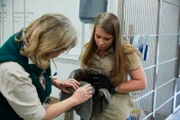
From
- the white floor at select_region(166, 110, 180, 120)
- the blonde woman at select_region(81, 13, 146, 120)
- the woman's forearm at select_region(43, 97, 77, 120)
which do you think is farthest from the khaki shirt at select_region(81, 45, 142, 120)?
the white floor at select_region(166, 110, 180, 120)

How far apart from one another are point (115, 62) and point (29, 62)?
0.61 metres

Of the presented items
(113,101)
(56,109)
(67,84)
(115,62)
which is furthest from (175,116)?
(56,109)

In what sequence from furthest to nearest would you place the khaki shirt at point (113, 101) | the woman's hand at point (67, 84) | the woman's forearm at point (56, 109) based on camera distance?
the khaki shirt at point (113, 101) → the woman's hand at point (67, 84) → the woman's forearm at point (56, 109)

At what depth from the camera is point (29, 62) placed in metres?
1.02

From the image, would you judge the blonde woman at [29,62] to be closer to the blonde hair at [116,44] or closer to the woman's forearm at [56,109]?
the woman's forearm at [56,109]

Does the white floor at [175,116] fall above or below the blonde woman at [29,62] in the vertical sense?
below

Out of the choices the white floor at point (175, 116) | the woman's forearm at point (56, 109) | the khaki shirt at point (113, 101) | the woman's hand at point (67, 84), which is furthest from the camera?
the white floor at point (175, 116)

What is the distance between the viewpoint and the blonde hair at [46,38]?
0.98m

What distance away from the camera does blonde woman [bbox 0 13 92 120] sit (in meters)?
0.96

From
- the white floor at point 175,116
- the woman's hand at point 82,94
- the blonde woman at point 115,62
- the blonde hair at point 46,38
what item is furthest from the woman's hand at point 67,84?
the white floor at point 175,116

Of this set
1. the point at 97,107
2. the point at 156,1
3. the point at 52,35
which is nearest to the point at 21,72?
the point at 52,35

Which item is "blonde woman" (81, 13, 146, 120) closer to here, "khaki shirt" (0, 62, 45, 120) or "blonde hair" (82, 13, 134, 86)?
"blonde hair" (82, 13, 134, 86)

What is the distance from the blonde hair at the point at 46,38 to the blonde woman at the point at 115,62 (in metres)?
0.43

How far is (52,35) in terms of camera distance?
0.99 m
